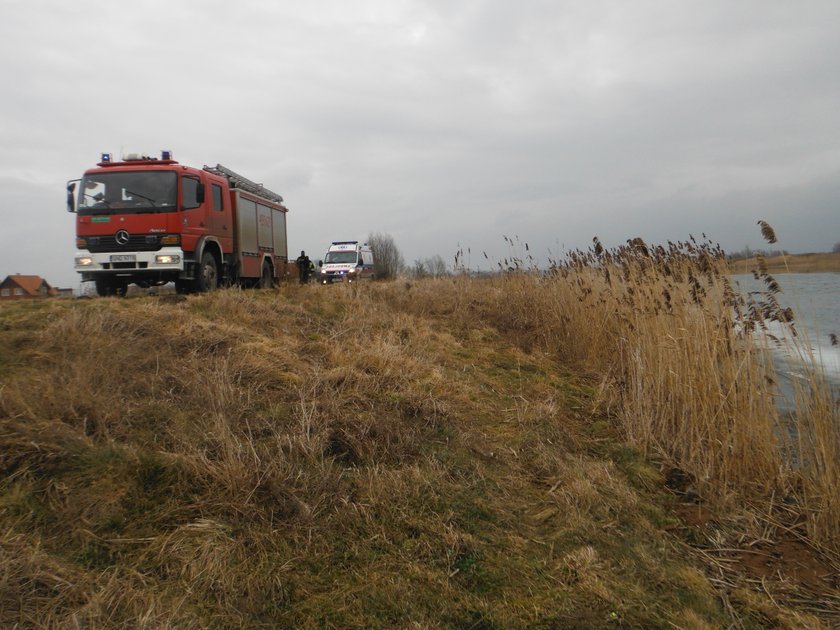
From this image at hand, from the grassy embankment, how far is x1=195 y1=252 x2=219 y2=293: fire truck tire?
3.64m

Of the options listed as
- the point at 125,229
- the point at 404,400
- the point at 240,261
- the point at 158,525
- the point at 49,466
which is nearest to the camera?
the point at 158,525

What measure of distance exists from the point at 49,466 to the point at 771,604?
3.60 metres

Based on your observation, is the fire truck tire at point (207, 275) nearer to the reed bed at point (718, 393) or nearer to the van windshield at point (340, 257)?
the reed bed at point (718, 393)

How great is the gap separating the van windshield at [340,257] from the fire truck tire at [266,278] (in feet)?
39.8

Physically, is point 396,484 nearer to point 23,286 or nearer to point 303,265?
point 23,286

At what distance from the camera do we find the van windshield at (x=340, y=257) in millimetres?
26591

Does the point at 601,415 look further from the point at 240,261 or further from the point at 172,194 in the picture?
the point at 240,261

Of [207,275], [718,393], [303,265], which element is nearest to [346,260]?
[303,265]

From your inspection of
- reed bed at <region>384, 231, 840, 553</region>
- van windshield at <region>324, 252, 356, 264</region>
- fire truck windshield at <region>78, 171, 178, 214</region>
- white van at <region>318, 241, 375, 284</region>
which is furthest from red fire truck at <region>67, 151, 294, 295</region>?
van windshield at <region>324, 252, 356, 264</region>

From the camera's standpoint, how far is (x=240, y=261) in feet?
39.7

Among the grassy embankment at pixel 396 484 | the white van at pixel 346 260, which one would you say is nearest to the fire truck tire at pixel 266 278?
the grassy embankment at pixel 396 484

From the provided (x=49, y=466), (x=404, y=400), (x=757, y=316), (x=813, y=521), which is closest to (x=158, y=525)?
(x=49, y=466)

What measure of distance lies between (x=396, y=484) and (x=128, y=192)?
8129 mm

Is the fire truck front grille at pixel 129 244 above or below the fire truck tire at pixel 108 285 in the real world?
above
